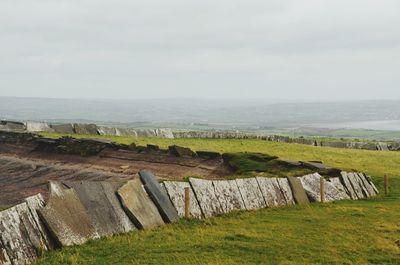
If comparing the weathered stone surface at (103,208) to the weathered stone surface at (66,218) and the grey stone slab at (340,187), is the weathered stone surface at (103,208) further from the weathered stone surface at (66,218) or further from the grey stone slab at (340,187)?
the grey stone slab at (340,187)

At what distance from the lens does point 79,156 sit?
3522 cm

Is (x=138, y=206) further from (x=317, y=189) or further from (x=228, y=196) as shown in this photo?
(x=317, y=189)

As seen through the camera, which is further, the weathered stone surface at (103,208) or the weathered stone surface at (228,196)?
the weathered stone surface at (228,196)

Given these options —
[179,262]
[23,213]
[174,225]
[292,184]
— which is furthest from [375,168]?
[23,213]

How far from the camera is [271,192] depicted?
72.8ft

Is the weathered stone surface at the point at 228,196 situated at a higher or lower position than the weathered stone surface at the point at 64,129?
lower

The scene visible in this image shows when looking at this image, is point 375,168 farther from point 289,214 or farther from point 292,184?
point 289,214

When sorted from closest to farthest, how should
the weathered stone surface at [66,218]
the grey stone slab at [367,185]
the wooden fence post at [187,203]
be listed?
the weathered stone surface at [66,218] → the wooden fence post at [187,203] → the grey stone slab at [367,185]

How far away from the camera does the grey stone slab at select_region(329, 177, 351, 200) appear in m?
25.0

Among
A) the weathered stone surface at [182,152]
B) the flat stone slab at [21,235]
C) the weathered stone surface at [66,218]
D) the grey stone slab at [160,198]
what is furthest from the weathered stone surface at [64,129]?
the flat stone slab at [21,235]

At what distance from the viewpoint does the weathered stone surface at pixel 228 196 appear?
2025 centimetres

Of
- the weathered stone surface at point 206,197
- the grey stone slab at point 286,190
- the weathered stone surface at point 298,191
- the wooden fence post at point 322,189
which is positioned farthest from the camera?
the wooden fence post at point 322,189

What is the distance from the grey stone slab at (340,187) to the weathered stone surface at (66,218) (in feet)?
47.0

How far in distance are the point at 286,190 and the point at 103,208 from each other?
9705 mm
